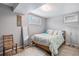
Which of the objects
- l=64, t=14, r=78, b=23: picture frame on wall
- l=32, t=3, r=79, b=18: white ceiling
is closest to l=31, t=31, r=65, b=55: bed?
l=64, t=14, r=78, b=23: picture frame on wall

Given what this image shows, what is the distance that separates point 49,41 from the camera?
1.94m

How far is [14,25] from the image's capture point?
5.67ft

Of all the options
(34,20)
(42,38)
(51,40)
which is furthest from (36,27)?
(51,40)

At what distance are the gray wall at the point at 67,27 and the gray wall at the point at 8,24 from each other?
71cm

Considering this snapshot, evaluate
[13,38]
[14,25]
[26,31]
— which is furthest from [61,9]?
[13,38]

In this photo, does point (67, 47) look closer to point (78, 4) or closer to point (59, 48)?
point (59, 48)

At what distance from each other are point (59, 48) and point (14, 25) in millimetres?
1116

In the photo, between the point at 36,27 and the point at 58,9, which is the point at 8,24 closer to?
the point at 36,27

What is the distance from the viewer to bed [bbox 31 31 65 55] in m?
1.76

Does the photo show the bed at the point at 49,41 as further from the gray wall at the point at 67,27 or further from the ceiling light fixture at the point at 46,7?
the ceiling light fixture at the point at 46,7

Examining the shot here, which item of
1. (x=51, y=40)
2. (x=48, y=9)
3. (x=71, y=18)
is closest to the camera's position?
(x=71, y=18)

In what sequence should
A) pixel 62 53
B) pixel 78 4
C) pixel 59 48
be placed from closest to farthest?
pixel 78 4, pixel 62 53, pixel 59 48

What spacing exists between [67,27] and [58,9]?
44 centimetres

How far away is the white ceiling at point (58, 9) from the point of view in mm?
1577
